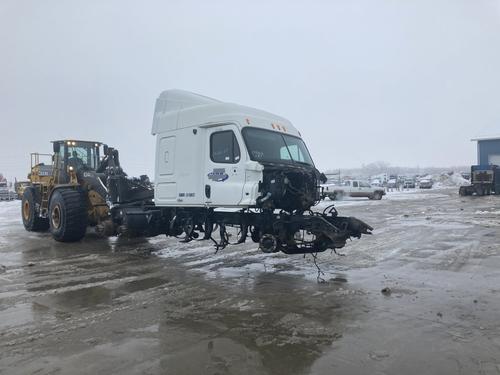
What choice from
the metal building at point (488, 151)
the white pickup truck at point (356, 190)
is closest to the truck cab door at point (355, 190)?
the white pickup truck at point (356, 190)

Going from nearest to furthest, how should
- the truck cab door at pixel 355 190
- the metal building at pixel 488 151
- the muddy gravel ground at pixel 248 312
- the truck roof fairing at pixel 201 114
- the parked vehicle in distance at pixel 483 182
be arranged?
the muddy gravel ground at pixel 248 312 < the truck roof fairing at pixel 201 114 < the truck cab door at pixel 355 190 < the parked vehicle in distance at pixel 483 182 < the metal building at pixel 488 151

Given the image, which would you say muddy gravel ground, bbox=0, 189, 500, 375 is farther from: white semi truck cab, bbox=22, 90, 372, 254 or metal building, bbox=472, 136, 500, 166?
metal building, bbox=472, 136, 500, 166

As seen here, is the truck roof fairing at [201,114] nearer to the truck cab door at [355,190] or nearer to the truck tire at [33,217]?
the truck tire at [33,217]

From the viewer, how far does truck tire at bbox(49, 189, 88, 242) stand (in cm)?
1208

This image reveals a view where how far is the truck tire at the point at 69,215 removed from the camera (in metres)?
12.1

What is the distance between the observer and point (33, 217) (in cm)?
1510

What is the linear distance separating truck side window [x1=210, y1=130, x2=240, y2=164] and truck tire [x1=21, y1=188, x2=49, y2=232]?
8951 mm

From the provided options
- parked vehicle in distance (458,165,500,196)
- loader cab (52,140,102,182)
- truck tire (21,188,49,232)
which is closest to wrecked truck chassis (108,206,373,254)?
loader cab (52,140,102,182)

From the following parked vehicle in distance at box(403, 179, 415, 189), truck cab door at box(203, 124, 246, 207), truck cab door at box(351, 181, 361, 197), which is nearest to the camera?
truck cab door at box(203, 124, 246, 207)

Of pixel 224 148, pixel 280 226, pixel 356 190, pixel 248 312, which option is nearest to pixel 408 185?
pixel 356 190

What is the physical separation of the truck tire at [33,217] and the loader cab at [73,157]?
5.64 feet

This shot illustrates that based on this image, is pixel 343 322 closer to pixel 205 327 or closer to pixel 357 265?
pixel 205 327

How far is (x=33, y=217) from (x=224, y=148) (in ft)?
30.7

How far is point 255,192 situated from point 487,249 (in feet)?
22.0
